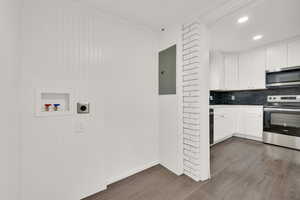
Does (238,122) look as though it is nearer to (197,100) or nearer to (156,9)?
(197,100)

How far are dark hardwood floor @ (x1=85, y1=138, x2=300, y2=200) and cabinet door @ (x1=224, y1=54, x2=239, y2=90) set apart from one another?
2.10 meters

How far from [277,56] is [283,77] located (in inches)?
21.6

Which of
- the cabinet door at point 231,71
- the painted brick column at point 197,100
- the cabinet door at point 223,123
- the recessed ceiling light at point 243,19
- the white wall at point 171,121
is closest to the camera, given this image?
the painted brick column at point 197,100

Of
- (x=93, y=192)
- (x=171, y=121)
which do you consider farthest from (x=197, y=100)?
(x=93, y=192)

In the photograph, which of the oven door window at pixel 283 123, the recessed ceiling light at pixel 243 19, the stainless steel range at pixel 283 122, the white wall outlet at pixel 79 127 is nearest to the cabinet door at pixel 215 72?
the stainless steel range at pixel 283 122

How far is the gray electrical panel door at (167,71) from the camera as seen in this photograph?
2.04 m

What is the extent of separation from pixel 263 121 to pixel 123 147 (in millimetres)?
3660

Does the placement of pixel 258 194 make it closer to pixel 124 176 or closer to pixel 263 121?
pixel 124 176

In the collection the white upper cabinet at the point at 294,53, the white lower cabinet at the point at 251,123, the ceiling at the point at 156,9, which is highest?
the ceiling at the point at 156,9

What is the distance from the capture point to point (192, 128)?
1.82 m

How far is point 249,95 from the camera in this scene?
386 centimetres

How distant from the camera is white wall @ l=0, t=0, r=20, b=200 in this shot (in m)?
0.90

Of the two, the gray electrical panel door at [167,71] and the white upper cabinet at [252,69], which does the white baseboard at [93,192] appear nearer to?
the gray electrical panel door at [167,71]

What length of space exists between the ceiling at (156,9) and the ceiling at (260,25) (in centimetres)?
75
